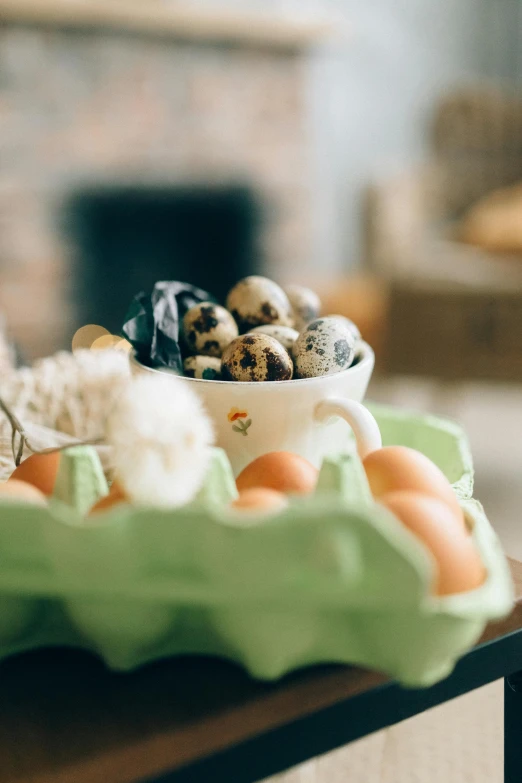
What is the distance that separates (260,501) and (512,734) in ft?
0.80

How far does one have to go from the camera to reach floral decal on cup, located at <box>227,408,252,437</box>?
0.48m

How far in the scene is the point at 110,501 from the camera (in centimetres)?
37

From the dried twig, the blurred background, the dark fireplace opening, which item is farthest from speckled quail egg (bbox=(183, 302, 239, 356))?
the dark fireplace opening

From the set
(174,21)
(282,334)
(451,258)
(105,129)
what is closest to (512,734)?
(282,334)

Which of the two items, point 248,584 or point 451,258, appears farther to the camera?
point 451,258

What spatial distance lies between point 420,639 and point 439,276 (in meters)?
1.69

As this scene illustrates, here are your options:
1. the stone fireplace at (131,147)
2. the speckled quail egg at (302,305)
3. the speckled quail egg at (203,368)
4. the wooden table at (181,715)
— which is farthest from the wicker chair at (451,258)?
the wooden table at (181,715)

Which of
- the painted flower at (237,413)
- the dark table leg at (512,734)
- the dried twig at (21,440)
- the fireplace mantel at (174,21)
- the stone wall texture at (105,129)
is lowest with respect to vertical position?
the dark table leg at (512,734)

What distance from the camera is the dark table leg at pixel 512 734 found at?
0.46 m

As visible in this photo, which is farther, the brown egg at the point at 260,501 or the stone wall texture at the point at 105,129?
the stone wall texture at the point at 105,129

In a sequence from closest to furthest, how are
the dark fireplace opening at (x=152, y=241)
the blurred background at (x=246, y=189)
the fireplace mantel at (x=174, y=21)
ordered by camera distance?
the blurred background at (x=246, y=189), the fireplace mantel at (x=174, y=21), the dark fireplace opening at (x=152, y=241)

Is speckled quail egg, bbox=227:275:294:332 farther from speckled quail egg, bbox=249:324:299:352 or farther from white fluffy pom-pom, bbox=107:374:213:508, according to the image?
white fluffy pom-pom, bbox=107:374:213:508

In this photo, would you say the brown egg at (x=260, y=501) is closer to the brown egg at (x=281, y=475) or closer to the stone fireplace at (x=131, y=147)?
the brown egg at (x=281, y=475)

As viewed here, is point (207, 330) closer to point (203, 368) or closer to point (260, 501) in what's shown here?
point (203, 368)
